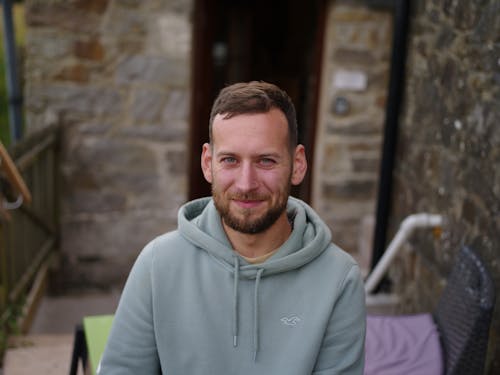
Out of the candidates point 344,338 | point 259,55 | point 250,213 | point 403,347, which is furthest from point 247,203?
point 259,55

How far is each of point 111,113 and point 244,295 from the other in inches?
114

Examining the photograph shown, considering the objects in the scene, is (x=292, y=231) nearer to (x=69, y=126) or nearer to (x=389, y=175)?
(x=389, y=175)

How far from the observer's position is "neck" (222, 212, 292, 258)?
5.03 ft

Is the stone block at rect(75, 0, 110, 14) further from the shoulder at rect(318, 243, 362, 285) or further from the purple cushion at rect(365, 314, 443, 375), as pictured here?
the shoulder at rect(318, 243, 362, 285)

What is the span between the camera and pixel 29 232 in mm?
3662

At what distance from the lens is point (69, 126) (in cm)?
415

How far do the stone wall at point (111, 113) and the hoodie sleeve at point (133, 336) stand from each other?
2.82m

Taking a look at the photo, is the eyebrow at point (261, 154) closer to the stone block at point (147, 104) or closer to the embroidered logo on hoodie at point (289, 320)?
the embroidered logo on hoodie at point (289, 320)

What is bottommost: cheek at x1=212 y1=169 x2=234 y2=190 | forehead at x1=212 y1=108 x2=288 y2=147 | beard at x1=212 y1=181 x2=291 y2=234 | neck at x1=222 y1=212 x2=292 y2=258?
neck at x1=222 y1=212 x2=292 y2=258

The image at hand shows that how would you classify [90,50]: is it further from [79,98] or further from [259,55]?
[259,55]

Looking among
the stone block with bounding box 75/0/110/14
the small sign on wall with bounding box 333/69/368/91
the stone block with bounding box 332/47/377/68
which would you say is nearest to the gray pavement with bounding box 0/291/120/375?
the stone block with bounding box 75/0/110/14

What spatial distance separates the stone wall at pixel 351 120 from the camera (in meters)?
4.30

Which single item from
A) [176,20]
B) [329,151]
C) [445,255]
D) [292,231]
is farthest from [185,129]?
[292,231]

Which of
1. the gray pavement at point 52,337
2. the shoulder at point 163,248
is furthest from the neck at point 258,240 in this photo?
the gray pavement at point 52,337
